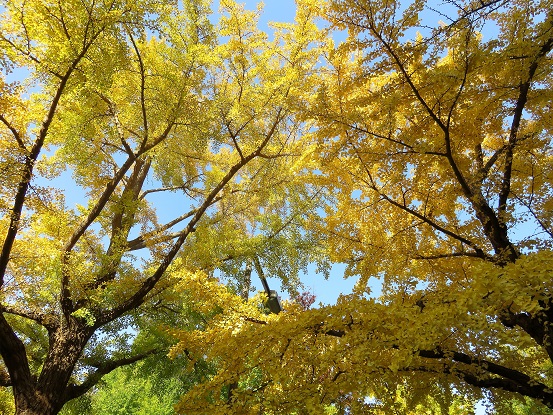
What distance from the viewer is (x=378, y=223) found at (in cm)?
440

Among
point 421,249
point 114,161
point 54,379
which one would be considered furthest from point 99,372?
point 421,249

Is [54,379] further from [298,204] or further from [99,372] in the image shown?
[298,204]

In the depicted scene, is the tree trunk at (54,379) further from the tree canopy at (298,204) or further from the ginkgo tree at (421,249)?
the ginkgo tree at (421,249)

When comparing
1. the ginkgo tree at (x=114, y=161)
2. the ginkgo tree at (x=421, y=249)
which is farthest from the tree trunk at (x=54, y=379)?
the ginkgo tree at (x=421, y=249)

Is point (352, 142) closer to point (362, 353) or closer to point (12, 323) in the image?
point (362, 353)

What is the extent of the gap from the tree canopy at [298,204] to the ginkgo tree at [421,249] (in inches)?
0.9

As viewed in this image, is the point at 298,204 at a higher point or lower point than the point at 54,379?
higher

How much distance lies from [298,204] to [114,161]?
3383mm

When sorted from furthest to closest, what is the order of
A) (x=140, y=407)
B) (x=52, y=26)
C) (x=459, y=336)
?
(x=140, y=407), (x=52, y=26), (x=459, y=336)

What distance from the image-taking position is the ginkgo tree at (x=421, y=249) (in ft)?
7.21

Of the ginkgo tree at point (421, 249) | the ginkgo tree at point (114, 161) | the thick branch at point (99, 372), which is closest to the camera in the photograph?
the ginkgo tree at point (421, 249)

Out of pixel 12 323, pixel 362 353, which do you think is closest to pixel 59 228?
pixel 12 323

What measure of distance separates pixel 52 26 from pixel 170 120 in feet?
5.14

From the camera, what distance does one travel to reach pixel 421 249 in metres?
4.20
